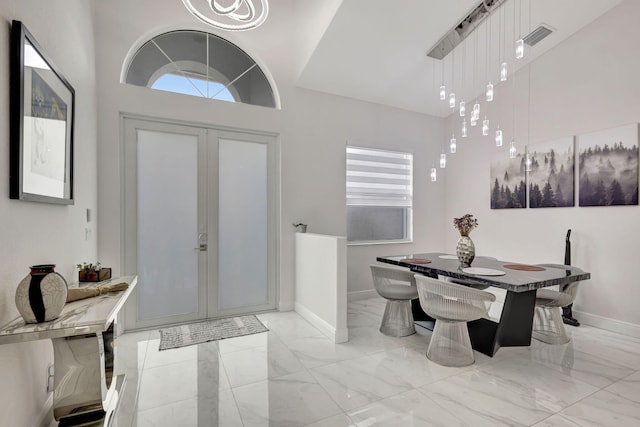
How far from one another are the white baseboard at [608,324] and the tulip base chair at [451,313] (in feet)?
6.68

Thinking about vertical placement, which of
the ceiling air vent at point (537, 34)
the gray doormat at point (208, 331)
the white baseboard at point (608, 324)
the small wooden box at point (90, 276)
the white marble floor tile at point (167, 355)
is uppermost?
the ceiling air vent at point (537, 34)

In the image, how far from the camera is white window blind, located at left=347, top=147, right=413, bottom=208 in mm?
4613

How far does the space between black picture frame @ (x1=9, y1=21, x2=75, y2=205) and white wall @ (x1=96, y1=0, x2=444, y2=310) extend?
1120 millimetres

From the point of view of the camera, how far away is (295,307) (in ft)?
13.2

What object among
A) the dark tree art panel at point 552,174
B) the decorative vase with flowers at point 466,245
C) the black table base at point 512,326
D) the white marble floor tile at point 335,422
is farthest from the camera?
the dark tree art panel at point 552,174

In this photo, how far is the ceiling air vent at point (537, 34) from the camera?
357 centimetres

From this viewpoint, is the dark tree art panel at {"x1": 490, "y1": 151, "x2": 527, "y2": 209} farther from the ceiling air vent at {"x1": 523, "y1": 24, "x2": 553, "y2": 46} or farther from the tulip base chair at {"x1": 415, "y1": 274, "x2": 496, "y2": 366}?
the tulip base chair at {"x1": 415, "y1": 274, "x2": 496, "y2": 366}

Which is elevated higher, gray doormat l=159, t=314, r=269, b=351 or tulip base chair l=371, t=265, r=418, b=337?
tulip base chair l=371, t=265, r=418, b=337

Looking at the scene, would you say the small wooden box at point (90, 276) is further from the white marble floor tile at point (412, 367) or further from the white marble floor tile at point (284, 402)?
the white marble floor tile at point (412, 367)

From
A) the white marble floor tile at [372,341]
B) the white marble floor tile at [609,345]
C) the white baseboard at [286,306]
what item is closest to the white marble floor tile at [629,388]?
the white marble floor tile at [609,345]

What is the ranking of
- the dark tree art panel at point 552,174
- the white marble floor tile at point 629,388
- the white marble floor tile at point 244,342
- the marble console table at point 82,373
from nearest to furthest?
the marble console table at point 82,373, the white marble floor tile at point 629,388, the white marble floor tile at point 244,342, the dark tree art panel at point 552,174

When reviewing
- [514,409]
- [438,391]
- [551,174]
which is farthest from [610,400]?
[551,174]

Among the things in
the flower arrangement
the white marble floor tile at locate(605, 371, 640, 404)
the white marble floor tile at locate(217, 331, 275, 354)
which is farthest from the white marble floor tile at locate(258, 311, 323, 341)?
the white marble floor tile at locate(605, 371, 640, 404)

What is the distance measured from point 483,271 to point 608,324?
6.64ft
